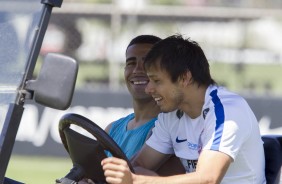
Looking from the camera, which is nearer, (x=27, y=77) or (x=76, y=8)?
(x=27, y=77)

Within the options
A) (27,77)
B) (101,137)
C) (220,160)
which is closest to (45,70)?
(27,77)

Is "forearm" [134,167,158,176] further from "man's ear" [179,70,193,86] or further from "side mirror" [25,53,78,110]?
"side mirror" [25,53,78,110]

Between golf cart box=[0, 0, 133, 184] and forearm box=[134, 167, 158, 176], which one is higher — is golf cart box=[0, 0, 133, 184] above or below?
above

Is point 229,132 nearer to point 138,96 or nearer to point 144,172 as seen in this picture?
point 144,172

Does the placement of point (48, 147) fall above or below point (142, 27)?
below

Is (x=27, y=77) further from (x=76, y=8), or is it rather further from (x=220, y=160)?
(x=76, y=8)

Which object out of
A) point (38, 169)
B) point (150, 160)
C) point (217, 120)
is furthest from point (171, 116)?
point (38, 169)

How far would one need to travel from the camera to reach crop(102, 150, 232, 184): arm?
3430 millimetres

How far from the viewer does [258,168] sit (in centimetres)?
383

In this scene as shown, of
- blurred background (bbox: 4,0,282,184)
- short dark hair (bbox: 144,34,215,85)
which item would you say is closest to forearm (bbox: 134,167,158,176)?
short dark hair (bbox: 144,34,215,85)

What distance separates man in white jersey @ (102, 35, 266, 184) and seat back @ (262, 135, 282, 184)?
0.30ft

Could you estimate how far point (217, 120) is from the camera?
3.62 m

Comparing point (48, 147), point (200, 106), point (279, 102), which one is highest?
point (200, 106)

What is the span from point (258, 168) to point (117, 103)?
26.9 ft
